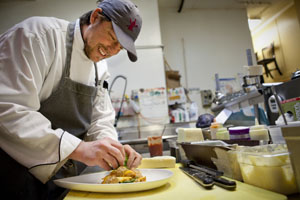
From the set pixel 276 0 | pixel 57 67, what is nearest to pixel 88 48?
pixel 57 67

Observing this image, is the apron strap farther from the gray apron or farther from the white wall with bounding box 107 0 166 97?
the white wall with bounding box 107 0 166 97

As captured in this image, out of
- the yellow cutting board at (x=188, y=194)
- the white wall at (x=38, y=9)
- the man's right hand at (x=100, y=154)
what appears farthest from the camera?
the white wall at (x=38, y=9)

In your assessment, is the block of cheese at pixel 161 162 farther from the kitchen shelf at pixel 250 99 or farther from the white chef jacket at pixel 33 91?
the kitchen shelf at pixel 250 99

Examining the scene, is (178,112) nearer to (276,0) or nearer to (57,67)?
(57,67)

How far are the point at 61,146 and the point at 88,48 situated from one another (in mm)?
683

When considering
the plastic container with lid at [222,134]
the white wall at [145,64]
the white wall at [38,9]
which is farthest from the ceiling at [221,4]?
the plastic container with lid at [222,134]

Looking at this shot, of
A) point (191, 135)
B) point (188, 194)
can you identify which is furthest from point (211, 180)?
point (191, 135)

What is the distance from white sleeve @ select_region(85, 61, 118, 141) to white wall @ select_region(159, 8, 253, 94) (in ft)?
7.69

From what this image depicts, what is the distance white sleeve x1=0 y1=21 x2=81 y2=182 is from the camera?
0.81m

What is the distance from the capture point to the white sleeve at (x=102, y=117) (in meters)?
1.37

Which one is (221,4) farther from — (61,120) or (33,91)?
(33,91)

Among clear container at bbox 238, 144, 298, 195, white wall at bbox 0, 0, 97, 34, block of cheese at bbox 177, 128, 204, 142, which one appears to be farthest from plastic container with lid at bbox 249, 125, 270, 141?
white wall at bbox 0, 0, 97, 34

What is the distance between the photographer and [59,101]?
3.73 ft

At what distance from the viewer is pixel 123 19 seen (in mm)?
1146
